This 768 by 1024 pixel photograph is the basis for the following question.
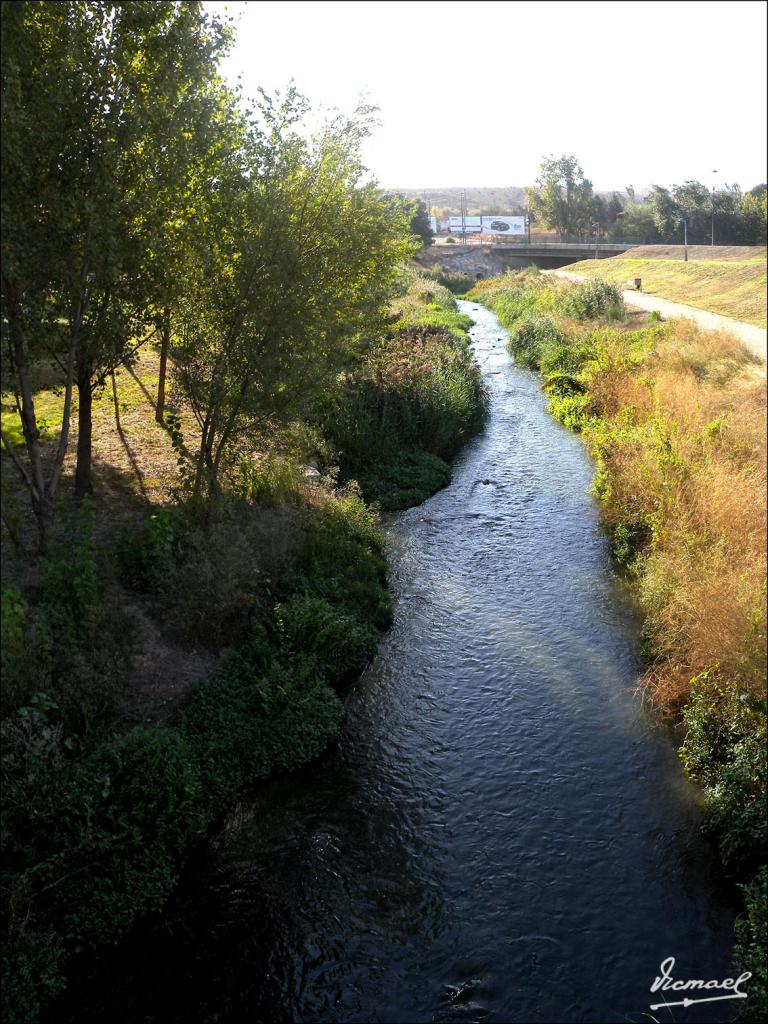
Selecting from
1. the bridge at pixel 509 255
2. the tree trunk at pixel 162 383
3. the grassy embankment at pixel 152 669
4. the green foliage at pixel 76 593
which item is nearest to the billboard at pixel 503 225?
the bridge at pixel 509 255

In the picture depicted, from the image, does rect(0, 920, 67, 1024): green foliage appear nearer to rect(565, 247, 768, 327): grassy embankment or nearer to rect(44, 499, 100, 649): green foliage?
rect(44, 499, 100, 649): green foliage

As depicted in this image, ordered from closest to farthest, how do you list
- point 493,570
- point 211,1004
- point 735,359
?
point 211,1004
point 493,570
point 735,359

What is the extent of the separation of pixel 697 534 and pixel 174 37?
9680 mm

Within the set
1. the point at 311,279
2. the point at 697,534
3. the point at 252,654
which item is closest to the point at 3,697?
the point at 252,654

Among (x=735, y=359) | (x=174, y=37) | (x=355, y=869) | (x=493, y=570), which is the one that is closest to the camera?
(x=355, y=869)

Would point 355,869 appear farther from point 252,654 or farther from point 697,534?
point 697,534

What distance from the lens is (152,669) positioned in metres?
9.48

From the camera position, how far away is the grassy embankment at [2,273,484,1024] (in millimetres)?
7016

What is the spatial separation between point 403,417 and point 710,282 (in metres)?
30.5

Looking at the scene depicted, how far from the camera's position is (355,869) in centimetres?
767

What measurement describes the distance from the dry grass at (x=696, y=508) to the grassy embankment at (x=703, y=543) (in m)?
0.02

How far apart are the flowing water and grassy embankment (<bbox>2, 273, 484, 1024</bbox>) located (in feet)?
1.45

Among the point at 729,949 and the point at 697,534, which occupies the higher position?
the point at 697,534

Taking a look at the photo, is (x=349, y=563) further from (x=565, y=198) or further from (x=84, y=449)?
(x=565, y=198)
